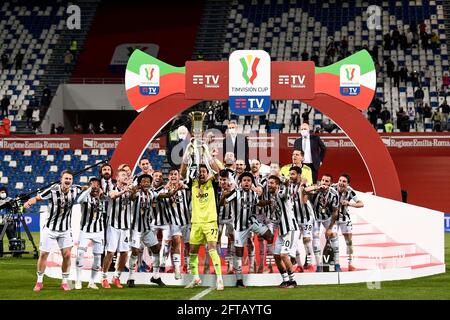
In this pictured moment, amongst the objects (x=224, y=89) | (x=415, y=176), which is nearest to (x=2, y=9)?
(x=415, y=176)

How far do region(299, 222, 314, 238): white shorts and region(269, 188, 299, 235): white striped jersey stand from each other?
43.4 inches

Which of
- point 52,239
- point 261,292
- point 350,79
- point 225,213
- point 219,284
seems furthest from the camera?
point 350,79

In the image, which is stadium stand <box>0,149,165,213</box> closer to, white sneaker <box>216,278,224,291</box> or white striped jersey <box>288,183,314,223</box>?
white striped jersey <box>288,183,314,223</box>

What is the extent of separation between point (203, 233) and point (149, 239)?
1.38 m

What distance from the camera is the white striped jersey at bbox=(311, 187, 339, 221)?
61.1 feet

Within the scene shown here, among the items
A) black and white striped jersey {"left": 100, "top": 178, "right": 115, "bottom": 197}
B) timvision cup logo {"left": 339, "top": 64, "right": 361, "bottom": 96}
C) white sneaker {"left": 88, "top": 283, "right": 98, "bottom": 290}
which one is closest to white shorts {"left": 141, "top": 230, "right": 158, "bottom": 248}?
black and white striped jersey {"left": 100, "top": 178, "right": 115, "bottom": 197}

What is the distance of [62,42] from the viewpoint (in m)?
49.5

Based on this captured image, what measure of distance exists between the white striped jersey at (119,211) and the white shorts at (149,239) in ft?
1.31

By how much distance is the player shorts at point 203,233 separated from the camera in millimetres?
16391

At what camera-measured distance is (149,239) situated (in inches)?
687

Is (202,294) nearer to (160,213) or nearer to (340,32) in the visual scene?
(160,213)

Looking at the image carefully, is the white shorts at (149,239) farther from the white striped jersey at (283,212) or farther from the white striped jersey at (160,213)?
the white striped jersey at (283,212)

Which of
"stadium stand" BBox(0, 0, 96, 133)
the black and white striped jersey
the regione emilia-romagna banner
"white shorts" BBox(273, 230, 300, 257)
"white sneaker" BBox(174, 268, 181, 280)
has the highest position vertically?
"stadium stand" BBox(0, 0, 96, 133)

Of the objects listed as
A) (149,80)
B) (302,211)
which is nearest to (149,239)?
(302,211)
